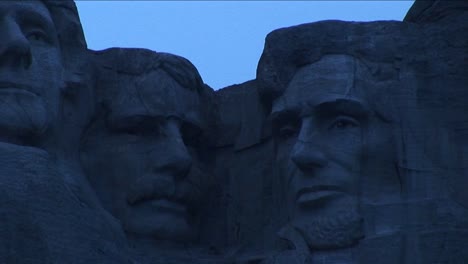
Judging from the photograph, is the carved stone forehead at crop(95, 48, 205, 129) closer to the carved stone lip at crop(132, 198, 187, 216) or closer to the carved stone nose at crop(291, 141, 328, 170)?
the carved stone lip at crop(132, 198, 187, 216)


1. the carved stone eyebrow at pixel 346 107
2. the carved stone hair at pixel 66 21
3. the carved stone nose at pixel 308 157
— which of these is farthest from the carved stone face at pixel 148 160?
the carved stone eyebrow at pixel 346 107

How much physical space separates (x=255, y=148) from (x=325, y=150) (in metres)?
1.19

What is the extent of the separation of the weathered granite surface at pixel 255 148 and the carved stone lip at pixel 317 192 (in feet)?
0.06

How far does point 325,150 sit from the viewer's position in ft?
42.8

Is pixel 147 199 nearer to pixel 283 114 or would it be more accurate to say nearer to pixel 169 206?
pixel 169 206

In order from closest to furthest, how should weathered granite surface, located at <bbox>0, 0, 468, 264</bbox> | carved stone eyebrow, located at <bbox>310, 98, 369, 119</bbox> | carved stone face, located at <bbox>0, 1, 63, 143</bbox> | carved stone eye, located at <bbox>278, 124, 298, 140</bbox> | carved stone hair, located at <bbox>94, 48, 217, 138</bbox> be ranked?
weathered granite surface, located at <bbox>0, 0, 468, 264</bbox>
carved stone face, located at <bbox>0, 1, 63, 143</bbox>
carved stone eyebrow, located at <bbox>310, 98, 369, 119</bbox>
carved stone eye, located at <bbox>278, 124, 298, 140</bbox>
carved stone hair, located at <bbox>94, 48, 217, 138</bbox>

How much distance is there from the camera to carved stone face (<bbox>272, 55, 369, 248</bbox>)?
12891 mm

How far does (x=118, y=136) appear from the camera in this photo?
1380 cm

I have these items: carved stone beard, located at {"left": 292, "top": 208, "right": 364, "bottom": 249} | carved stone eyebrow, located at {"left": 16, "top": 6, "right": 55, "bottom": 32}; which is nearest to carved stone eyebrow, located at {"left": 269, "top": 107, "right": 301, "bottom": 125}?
carved stone beard, located at {"left": 292, "top": 208, "right": 364, "bottom": 249}

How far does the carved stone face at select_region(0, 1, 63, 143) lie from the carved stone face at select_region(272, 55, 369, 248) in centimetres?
168

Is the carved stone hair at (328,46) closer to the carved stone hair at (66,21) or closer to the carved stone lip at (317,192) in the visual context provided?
the carved stone lip at (317,192)

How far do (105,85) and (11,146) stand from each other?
5.29 ft

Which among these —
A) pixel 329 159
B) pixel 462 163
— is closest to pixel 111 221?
pixel 329 159

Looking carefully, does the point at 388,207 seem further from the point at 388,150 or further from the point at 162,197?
the point at 162,197
